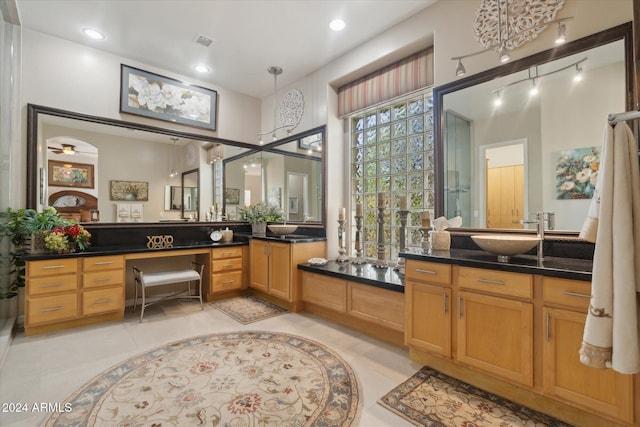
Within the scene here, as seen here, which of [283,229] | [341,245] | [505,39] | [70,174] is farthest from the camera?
[283,229]

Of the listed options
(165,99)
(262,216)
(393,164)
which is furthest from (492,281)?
(165,99)

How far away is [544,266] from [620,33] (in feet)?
5.33

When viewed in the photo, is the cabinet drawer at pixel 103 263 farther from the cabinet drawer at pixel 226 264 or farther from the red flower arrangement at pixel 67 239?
the cabinet drawer at pixel 226 264

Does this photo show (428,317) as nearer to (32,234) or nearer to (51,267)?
(51,267)

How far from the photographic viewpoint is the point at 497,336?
184 cm

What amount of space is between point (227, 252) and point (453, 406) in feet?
10.3

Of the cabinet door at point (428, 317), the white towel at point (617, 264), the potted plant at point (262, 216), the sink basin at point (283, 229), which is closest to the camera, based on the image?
the white towel at point (617, 264)

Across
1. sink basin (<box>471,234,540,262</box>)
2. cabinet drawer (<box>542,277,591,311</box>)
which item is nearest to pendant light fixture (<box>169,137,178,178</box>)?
sink basin (<box>471,234,540,262</box>)

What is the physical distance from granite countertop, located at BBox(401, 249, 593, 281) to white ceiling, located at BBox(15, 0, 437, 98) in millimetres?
2402

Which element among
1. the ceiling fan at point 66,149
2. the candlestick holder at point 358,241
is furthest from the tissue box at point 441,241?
the ceiling fan at point 66,149

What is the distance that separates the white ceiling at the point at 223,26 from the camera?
2.79m

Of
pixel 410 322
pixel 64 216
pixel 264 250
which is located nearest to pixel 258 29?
pixel 264 250

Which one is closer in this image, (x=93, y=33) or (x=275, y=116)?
(x=93, y=33)

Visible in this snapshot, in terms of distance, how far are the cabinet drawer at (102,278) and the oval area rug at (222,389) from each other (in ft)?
3.72
